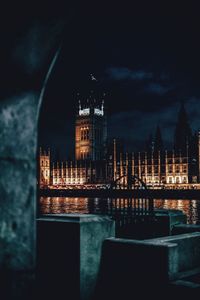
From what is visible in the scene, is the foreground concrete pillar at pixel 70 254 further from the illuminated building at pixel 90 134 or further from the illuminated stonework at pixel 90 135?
the illuminated stonework at pixel 90 135

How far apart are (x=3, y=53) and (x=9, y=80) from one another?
0.09m

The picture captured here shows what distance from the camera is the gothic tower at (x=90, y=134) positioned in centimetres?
12450

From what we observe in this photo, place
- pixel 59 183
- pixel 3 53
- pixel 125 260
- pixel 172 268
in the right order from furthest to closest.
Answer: pixel 59 183
pixel 125 260
pixel 172 268
pixel 3 53

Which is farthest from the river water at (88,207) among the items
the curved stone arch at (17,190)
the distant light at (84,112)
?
the distant light at (84,112)

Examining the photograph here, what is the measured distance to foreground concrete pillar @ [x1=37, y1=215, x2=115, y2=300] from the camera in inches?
196

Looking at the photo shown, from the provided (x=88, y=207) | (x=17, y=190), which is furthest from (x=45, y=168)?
(x=17, y=190)

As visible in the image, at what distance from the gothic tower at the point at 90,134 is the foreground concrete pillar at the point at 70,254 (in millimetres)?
115813

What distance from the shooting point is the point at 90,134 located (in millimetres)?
124688

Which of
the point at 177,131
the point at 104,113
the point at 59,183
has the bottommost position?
the point at 59,183

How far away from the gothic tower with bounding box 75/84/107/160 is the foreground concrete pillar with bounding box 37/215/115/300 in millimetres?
115813

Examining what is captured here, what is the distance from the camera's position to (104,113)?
448ft

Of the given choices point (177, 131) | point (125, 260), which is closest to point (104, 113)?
point (177, 131)

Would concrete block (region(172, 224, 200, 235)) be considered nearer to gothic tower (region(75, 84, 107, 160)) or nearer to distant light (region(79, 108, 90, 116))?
gothic tower (region(75, 84, 107, 160))

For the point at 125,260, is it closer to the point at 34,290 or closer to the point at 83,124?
the point at 34,290
